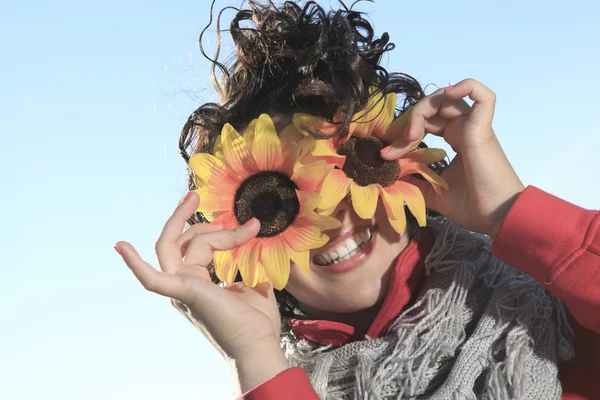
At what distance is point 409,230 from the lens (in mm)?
2094

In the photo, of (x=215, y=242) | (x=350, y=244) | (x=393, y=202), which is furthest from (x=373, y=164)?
(x=215, y=242)

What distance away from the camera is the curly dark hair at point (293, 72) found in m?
2.00

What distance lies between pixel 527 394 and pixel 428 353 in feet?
0.81

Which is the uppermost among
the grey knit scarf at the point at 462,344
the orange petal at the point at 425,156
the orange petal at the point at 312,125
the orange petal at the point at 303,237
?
the orange petal at the point at 312,125

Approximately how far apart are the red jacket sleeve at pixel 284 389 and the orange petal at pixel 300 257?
0.27m

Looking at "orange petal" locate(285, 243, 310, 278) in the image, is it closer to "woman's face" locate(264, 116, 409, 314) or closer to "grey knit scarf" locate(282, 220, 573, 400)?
"woman's face" locate(264, 116, 409, 314)

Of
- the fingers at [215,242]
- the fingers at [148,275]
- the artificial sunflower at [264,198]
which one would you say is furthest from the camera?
the artificial sunflower at [264,198]

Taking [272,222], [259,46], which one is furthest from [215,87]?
[272,222]

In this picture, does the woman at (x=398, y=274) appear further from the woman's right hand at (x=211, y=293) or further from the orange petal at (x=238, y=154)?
the orange petal at (x=238, y=154)

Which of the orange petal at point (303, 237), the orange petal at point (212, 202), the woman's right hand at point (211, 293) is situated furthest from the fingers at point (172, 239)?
the orange petal at point (303, 237)

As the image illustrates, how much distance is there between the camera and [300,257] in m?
1.91

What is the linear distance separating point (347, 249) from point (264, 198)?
0.26m

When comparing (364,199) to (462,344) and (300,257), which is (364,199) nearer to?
(300,257)

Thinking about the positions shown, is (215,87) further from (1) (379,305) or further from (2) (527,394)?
(2) (527,394)
